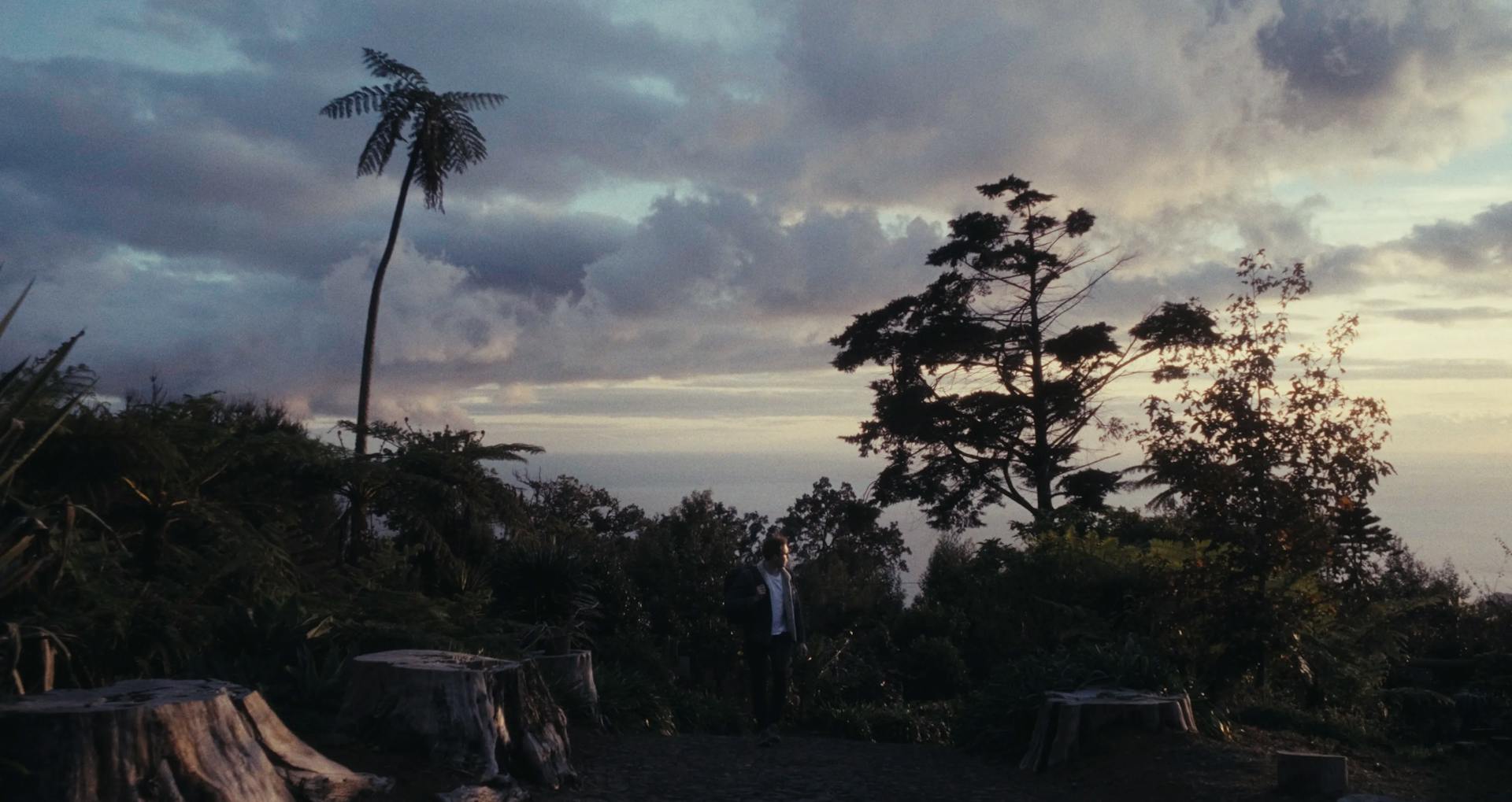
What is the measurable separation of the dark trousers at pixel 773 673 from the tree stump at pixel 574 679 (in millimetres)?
1347

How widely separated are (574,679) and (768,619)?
67.4 inches

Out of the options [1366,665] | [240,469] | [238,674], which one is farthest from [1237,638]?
[240,469]

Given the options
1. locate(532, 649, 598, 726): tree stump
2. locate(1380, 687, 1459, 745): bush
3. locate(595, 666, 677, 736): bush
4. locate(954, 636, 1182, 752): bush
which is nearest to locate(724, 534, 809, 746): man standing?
locate(595, 666, 677, 736): bush

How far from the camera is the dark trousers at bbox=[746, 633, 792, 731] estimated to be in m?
10.8

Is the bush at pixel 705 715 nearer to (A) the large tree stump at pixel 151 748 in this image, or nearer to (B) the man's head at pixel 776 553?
(B) the man's head at pixel 776 553

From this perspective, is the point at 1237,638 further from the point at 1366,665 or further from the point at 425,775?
the point at 425,775

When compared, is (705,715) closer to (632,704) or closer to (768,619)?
(632,704)

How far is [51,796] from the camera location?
18.4 ft

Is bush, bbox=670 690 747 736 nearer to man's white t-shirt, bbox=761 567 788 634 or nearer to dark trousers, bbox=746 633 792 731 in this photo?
dark trousers, bbox=746 633 792 731

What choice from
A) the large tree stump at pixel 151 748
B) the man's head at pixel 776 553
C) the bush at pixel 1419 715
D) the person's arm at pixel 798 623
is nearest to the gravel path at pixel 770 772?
the person's arm at pixel 798 623

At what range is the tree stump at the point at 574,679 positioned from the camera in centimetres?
1073

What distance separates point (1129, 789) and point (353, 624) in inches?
224

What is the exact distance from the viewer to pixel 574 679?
10.9m

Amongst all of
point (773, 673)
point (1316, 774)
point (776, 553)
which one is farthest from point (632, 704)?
point (1316, 774)
